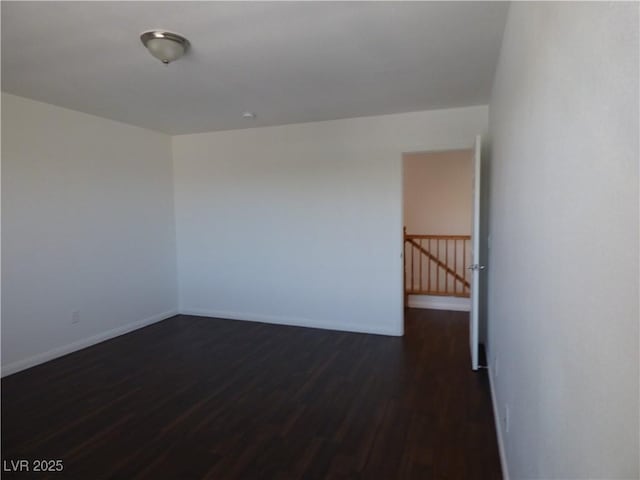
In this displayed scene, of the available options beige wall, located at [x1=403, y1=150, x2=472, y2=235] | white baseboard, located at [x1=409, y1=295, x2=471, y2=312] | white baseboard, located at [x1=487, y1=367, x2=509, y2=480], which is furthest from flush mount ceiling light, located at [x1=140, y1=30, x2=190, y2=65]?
beige wall, located at [x1=403, y1=150, x2=472, y2=235]

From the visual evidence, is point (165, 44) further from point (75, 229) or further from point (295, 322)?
point (295, 322)

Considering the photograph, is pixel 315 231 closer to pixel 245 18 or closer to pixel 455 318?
pixel 455 318

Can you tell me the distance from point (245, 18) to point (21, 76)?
80.3 inches

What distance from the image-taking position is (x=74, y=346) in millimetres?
3900

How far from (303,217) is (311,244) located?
346mm

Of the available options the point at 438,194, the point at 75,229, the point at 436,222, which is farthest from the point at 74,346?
the point at 438,194

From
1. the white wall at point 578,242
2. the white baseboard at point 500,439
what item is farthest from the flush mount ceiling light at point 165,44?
the white baseboard at point 500,439

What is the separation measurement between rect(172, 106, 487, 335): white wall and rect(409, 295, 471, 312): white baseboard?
53.8 inches

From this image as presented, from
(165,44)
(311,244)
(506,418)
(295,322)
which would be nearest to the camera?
(506,418)

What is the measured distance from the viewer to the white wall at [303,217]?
Result: 13.9ft

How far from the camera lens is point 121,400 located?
2.92 meters

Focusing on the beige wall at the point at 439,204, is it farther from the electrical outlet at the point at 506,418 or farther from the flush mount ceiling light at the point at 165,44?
the flush mount ceiling light at the point at 165,44

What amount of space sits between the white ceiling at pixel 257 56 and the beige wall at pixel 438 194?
9.37ft

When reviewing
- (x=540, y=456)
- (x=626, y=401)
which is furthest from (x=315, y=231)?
(x=626, y=401)
